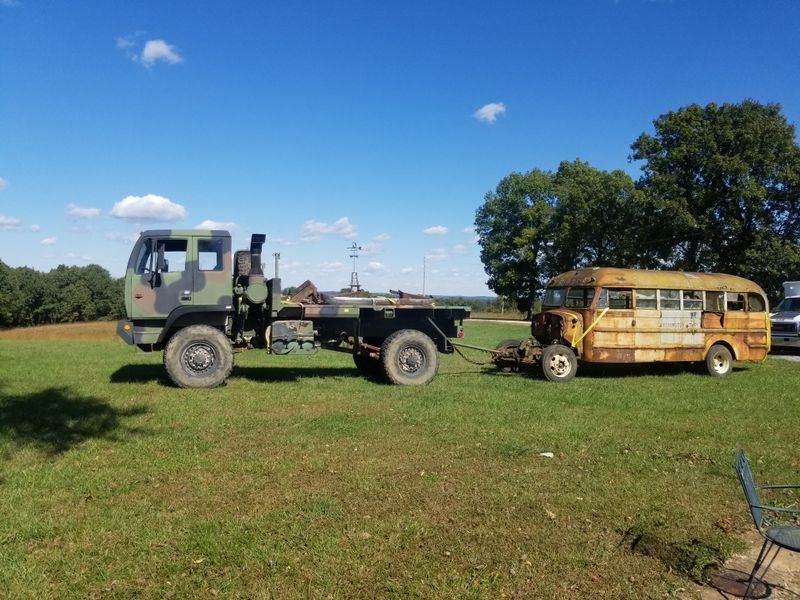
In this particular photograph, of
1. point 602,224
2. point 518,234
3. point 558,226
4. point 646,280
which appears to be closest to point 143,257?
point 646,280

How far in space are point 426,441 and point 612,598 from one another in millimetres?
3561

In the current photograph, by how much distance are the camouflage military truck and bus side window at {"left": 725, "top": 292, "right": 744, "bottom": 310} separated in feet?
21.9

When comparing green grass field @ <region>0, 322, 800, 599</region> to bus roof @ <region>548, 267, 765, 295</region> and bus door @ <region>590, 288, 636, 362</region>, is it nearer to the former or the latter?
bus door @ <region>590, 288, 636, 362</region>

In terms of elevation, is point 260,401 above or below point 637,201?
below

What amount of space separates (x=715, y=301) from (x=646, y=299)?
2.17 meters

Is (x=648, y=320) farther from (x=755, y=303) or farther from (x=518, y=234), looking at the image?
(x=518, y=234)

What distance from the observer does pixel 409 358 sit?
1134 centimetres

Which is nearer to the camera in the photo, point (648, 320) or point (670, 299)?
point (648, 320)

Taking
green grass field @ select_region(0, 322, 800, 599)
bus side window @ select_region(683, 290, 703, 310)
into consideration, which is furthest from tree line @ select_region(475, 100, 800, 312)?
green grass field @ select_region(0, 322, 800, 599)

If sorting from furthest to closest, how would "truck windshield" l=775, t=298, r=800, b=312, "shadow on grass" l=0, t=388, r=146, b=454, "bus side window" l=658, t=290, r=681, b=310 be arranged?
1. "truck windshield" l=775, t=298, r=800, b=312
2. "bus side window" l=658, t=290, r=681, b=310
3. "shadow on grass" l=0, t=388, r=146, b=454

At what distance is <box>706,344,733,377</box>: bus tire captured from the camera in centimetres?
1334

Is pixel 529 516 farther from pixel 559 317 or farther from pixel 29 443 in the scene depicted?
pixel 559 317

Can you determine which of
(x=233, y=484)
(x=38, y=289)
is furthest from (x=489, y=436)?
(x=38, y=289)

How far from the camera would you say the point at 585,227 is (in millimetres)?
39469
